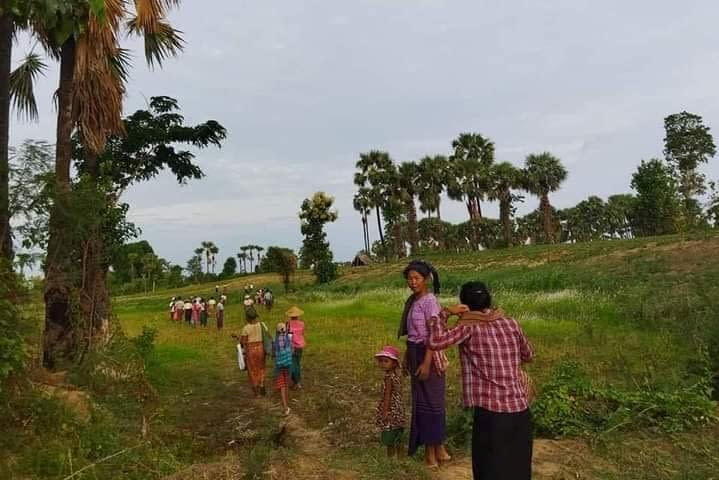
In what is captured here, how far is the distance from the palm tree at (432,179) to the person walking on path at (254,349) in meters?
41.1

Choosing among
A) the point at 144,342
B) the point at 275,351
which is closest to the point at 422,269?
the point at 275,351

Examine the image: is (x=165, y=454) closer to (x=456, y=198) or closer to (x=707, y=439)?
(x=707, y=439)

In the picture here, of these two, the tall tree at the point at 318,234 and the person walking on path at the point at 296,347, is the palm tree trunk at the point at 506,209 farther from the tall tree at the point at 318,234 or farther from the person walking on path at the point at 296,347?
the person walking on path at the point at 296,347

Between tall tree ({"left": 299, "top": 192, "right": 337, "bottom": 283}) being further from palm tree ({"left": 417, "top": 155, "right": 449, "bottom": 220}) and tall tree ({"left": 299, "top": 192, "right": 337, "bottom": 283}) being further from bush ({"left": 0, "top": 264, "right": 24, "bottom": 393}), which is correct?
bush ({"left": 0, "top": 264, "right": 24, "bottom": 393})

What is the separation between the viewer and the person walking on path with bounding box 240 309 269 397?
8648 millimetres

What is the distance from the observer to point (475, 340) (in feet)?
11.4

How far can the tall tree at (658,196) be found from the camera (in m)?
46.5

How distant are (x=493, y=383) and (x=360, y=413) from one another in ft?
13.7

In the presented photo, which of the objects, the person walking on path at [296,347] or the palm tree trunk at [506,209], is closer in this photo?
the person walking on path at [296,347]

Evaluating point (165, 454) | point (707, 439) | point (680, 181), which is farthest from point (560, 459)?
point (680, 181)

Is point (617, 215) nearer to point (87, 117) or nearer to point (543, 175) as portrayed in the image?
point (543, 175)

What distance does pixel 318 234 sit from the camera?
44.2m

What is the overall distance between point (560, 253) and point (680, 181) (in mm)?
24791

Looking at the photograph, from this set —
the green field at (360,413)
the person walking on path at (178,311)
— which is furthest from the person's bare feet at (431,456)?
the person walking on path at (178,311)
